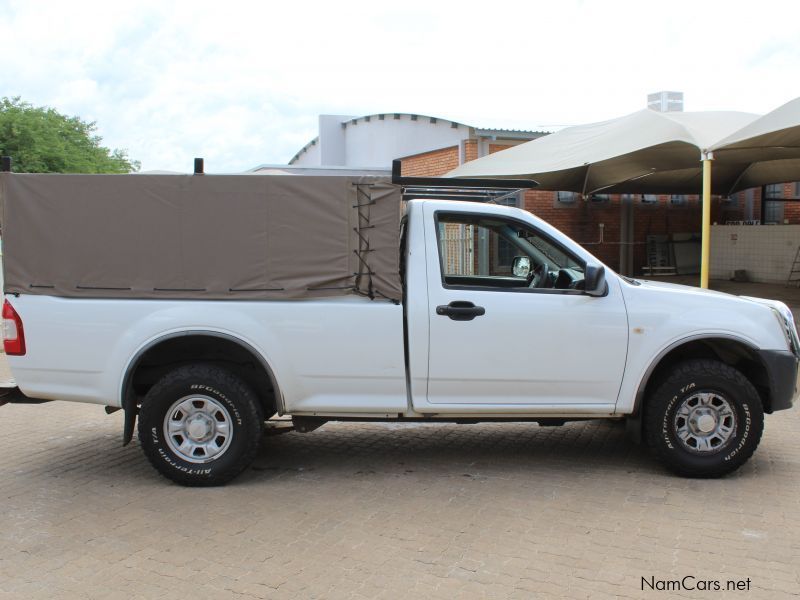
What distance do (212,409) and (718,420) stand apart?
139 inches

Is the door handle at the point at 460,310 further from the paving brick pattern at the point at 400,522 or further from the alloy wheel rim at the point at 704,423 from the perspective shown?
the alloy wheel rim at the point at 704,423

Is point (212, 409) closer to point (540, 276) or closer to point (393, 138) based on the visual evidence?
point (540, 276)

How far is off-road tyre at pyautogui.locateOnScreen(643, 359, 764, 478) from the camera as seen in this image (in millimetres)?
5277

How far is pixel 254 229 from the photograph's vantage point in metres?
5.24

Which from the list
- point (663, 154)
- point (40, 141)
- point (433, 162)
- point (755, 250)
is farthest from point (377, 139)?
point (40, 141)

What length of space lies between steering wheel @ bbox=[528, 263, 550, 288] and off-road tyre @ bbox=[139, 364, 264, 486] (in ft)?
7.88

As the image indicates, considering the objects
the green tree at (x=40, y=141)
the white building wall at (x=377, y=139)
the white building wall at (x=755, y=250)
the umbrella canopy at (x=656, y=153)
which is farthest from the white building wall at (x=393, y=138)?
the green tree at (x=40, y=141)

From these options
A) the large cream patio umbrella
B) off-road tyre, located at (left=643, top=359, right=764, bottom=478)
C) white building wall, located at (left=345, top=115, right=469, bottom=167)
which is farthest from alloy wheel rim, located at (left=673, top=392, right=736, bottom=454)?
white building wall, located at (left=345, top=115, right=469, bottom=167)

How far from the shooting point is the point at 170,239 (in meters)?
5.21

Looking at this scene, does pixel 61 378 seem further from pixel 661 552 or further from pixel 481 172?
pixel 481 172

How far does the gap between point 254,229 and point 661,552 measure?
128 inches

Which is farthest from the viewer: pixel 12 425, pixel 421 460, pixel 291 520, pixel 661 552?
pixel 12 425

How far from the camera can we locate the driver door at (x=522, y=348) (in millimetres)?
5219

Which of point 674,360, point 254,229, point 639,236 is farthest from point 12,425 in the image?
point 639,236
